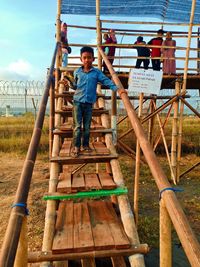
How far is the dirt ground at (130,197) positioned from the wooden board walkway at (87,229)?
1848 mm

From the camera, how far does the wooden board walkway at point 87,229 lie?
2.32 meters

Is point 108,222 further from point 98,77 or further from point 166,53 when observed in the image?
point 166,53

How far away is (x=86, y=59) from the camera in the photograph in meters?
3.65

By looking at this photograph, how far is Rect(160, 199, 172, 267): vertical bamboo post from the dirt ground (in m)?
2.83

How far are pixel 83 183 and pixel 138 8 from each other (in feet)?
19.6

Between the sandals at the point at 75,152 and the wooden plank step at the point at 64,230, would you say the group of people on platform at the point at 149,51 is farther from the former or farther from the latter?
the wooden plank step at the point at 64,230

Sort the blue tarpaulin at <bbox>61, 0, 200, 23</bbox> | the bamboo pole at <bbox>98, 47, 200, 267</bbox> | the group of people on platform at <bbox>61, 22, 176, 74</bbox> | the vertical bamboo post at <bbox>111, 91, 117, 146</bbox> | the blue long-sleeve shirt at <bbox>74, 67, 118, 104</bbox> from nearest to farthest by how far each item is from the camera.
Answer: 1. the bamboo pole at <bbox>98, 47, 200, 267</bbox>
2. the blue long-sleeve shirt at <bbox>74, 67, 118, 104</bbox>
3. the vertical bamboo post at <bbox>111, 91, 117, 146</bbox>
4. the blue tarpaulin at <bbox>61, 0, 200, 23</bbox>
5. the group of people on platform at <bbox>61, 22, 176, 74</bbox>

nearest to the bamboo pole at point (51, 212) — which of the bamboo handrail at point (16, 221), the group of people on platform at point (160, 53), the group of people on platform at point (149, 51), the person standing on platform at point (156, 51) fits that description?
the bamboo handrail at point (16, 221)

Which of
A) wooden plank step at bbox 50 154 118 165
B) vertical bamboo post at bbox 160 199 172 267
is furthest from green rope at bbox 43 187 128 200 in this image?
vertical bamboo post at bbox 160 199 172 267

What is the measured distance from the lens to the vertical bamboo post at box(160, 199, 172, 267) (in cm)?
171

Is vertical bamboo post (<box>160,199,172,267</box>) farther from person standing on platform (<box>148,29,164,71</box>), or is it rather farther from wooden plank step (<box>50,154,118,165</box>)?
person standing on platform (<box>148,29,164,71</box>)

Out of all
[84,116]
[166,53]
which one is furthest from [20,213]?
[166,53]

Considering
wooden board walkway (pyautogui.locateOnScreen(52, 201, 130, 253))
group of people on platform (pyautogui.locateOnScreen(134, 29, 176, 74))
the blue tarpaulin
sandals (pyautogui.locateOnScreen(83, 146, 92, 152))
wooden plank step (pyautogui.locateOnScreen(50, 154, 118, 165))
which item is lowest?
wooden board walkway (pyautogui.locateOnScreen(52, 201, 130, 253))

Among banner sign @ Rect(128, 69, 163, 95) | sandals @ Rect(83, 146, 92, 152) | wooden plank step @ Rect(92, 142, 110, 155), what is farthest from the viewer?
banner sign @ Rect(128, 69, 163, 95)
